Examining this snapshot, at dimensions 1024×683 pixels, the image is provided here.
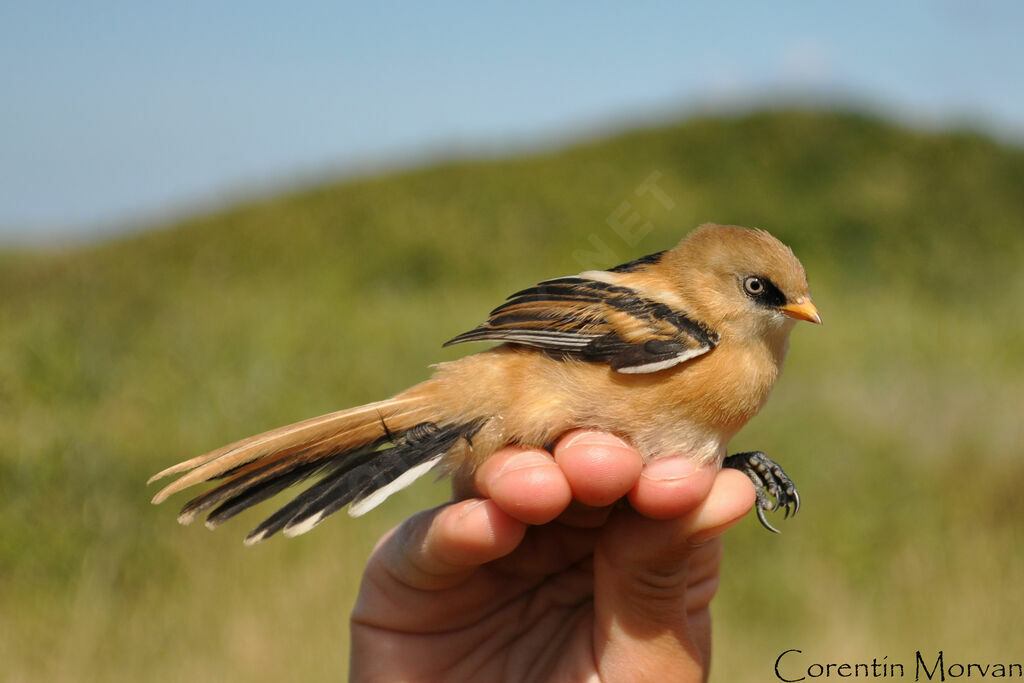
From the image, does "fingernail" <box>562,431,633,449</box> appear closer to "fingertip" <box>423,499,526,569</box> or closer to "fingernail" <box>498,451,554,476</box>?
"fingernail" <box>498,451,554,476</box>

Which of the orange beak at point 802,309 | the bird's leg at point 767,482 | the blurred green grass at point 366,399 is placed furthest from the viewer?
the blurred green grass at point 366,399

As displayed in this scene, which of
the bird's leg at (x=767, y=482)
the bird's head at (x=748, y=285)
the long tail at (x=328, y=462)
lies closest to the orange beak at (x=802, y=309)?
the bird's head at (x=748, y=285)

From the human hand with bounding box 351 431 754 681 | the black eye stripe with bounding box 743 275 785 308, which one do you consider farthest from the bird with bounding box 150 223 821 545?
the human hand with bounding box 351 431 754 681

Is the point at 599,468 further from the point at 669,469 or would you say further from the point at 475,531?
the point at 475,531

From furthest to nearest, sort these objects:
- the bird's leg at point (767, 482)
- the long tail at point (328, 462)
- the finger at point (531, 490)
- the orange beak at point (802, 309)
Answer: the bird's leg at point (767, 482), the orange beak at point (802, 309), the long tail at point (328, 462), the finger at point (531, 490)

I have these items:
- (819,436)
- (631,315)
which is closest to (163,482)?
(631,315)

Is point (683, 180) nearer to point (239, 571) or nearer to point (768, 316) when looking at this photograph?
point (239, 571)

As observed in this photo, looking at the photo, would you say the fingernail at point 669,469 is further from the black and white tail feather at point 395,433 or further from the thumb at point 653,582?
the black and white tail feather at point 395,433

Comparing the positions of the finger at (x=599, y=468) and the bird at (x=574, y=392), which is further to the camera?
the bird at (x=574, y=392)
